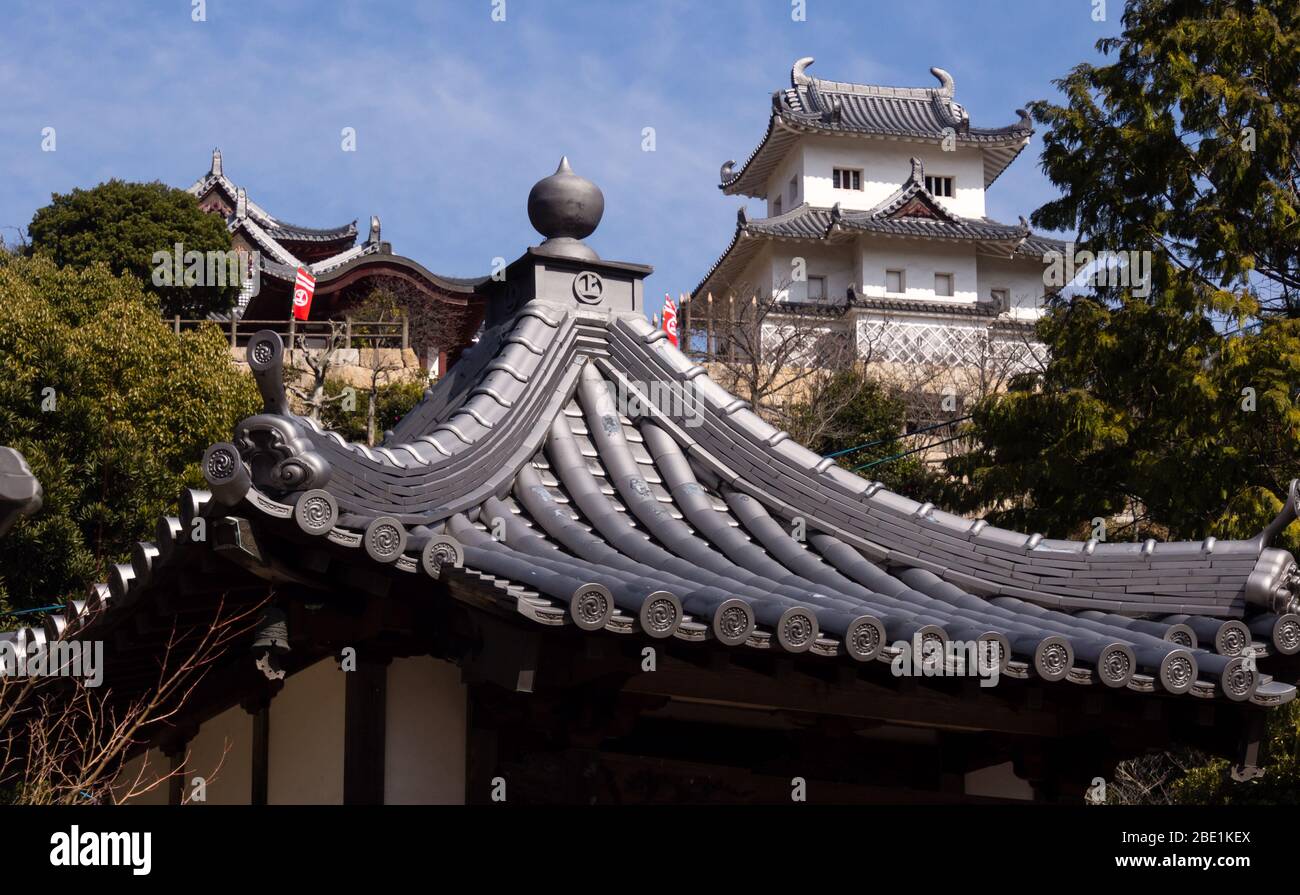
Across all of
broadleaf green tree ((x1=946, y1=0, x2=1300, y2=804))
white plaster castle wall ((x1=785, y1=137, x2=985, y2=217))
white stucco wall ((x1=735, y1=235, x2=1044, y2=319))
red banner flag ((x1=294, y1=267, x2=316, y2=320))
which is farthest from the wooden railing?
broadleaf green tree ((x1=946, y1=0, x2=1300, y2=804))

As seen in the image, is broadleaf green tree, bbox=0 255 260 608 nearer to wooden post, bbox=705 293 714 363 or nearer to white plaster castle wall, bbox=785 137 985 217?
wooden post, bbox=705 293 714 363

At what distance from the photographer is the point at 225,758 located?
300 inches

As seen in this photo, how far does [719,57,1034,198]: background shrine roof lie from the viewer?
4903 cm

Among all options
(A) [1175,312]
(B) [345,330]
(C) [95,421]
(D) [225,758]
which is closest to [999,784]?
(D) [225,758]

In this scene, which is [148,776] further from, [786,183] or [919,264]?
[786,183]

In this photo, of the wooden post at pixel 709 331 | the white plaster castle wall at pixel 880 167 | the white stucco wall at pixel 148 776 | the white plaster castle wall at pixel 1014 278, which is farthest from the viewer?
the white plaster castle wall at pixel 880 167

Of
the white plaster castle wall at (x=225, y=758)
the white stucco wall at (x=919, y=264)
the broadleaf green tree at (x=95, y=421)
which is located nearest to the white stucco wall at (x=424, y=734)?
the white plaster castle wall at (x=225, y=758)

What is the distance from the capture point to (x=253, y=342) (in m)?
4.89

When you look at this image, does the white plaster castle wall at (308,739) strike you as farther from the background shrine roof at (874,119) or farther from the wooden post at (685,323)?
the background shrine roof at (874,119)

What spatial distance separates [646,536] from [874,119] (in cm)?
4609

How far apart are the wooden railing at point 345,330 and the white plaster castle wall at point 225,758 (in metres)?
28.0

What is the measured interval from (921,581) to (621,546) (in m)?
1.31

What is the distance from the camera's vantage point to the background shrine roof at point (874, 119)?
49.0 metres

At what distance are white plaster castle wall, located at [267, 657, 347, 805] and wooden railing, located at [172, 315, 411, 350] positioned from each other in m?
29.0
